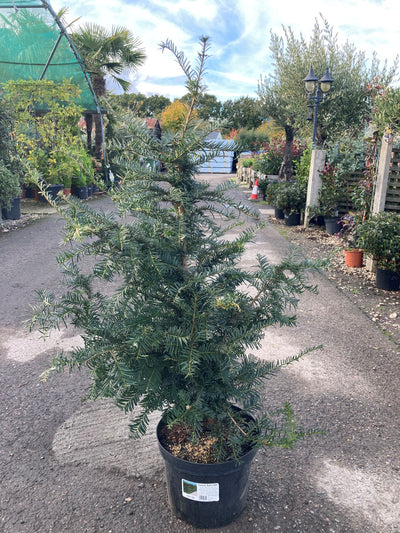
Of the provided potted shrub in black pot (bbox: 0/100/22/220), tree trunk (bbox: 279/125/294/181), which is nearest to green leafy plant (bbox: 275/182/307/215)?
tree trunk (bbox: 279/125/294/181)

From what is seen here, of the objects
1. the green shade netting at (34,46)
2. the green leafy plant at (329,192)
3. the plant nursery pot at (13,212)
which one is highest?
the green shade netting at (34,46)

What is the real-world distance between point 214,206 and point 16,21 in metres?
13.5

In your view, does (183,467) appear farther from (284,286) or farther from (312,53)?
(312,53)

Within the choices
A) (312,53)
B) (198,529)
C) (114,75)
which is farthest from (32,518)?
(114,75)

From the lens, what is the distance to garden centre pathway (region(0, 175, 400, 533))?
222 cm

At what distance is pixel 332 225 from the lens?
9.02 metres

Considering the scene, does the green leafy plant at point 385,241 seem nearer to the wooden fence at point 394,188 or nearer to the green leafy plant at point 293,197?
the wooden fence at point 394,188

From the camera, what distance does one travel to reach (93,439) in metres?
2.84

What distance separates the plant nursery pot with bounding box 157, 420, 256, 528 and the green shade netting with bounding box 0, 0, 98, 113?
13.1 meters

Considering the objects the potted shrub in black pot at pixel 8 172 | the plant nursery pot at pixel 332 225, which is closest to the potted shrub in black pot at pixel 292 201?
the plant nursery pot at pixel 332 225

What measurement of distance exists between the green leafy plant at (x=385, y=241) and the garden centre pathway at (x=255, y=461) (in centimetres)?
152

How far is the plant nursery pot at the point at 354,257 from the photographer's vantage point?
654 centimetres

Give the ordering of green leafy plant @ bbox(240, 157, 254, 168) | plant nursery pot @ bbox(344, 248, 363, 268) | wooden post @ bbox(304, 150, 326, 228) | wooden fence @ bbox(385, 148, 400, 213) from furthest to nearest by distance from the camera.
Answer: green leafy plant @ bbox(240, 157, 254, 168), wooden post @ bbox(304, 150, 326, 228), plant nursery pot @ bbox(344, 248, 363, 268), wooden fence @ bbox(385, 148, 400, 213)

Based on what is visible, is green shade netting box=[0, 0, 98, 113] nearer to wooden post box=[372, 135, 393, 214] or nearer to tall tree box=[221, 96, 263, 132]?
wooden post box=[372, 135, 393, 214]
